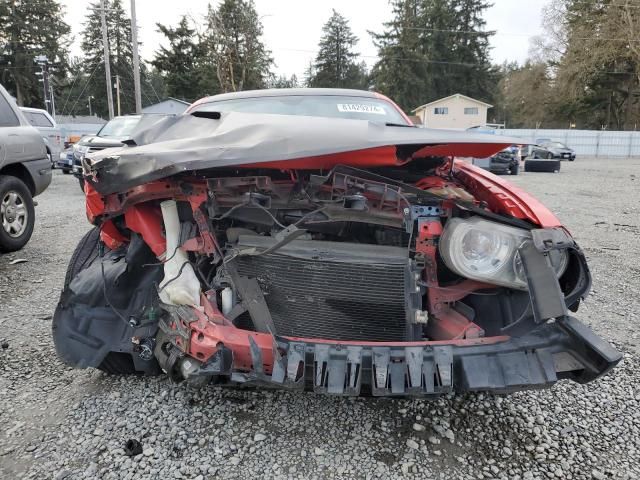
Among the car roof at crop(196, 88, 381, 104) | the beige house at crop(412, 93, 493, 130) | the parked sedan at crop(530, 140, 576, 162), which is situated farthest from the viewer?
the beige house at crop(412, 93, 493, 130)

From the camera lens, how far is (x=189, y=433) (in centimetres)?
208

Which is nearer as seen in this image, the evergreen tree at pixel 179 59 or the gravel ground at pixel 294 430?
the gravel ground at pixel 294 430

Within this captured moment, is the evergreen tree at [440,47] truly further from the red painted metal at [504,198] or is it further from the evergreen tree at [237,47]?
the red painted metal at [504,198]

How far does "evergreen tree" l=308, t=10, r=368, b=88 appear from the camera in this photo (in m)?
52.8

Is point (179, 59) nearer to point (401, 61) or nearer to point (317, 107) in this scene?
point (401, 61)

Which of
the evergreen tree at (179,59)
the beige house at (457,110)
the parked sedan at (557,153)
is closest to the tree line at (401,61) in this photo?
the evergreen tree at (179,59)

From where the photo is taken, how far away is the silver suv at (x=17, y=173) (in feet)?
16.3

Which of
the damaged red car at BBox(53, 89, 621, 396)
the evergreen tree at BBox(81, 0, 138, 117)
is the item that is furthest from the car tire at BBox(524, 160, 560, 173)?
the evergreen tree at BBox(81, 0, 138, 117)

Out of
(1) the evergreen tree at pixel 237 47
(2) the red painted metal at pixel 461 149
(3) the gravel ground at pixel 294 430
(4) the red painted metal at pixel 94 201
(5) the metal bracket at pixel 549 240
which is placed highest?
(1) the evergreen tree at pixel 237 47

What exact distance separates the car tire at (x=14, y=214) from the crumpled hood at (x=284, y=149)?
368cm

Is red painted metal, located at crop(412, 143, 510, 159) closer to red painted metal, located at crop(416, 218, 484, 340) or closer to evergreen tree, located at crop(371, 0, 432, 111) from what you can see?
red painted metal, located at crop(416, 218, 484, 340)

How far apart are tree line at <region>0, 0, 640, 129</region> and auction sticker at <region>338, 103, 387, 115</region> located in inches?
1049

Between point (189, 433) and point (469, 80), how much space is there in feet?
180

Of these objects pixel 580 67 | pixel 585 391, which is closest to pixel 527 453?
pixel 585 391
